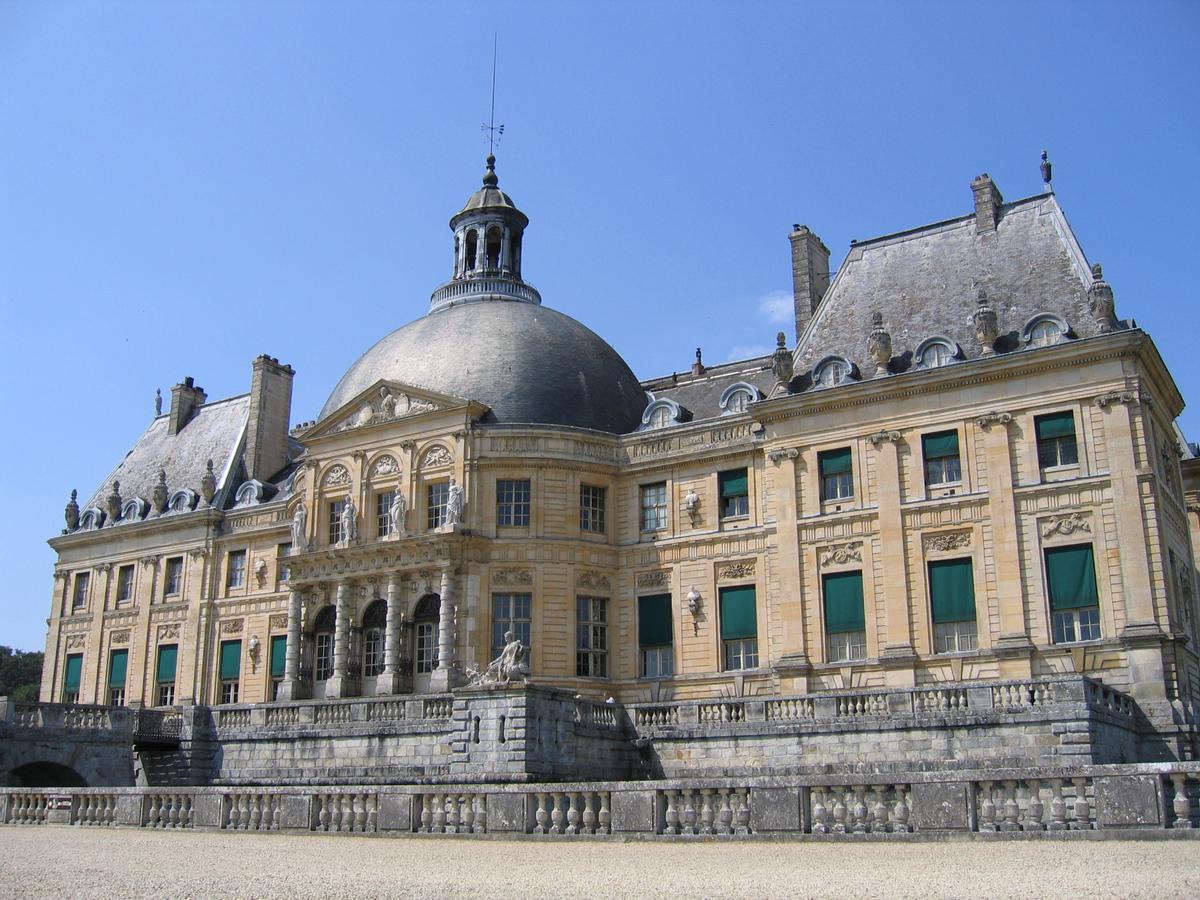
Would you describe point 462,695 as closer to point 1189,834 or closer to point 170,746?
point 170,746

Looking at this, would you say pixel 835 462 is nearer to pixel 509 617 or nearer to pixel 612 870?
pixel 509 617

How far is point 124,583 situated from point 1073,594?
3277cm

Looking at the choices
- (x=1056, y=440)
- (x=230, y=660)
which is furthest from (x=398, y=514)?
(x=1056, y=440)

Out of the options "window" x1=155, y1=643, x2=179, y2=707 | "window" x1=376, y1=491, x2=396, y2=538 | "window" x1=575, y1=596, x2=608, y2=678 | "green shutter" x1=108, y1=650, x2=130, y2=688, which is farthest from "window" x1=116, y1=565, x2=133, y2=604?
"window" x1=575, y1=596, x2=608, y2=678

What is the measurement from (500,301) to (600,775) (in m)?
18.6

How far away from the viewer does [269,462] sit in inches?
1747

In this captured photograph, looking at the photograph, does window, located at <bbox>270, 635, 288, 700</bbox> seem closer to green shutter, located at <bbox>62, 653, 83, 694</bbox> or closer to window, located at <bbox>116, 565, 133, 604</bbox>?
window, located at <bbox>116, 565, 133, 604</bbox>

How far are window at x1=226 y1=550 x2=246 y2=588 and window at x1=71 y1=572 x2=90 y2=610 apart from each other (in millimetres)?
7127

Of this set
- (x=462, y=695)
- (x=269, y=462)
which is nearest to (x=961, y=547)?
(x=462, y=695)

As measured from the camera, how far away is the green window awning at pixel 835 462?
30.6 meters

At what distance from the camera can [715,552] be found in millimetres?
32656

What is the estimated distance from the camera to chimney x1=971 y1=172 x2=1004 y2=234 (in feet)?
107

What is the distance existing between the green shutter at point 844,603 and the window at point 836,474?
2.07 meters

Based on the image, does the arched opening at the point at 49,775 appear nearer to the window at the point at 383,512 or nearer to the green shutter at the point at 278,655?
the green shutter at the point at 278,655
